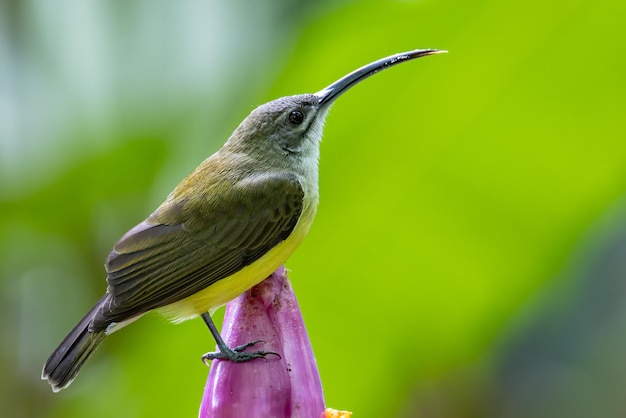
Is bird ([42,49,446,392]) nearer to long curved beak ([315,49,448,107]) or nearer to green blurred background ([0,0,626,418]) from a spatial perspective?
long curved beak ([315,49,448,107])

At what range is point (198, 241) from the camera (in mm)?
2373

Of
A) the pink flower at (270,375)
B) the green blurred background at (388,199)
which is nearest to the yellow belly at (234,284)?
the pink flower at (270,375)

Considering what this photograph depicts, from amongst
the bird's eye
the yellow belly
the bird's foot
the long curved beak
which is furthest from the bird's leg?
the bird's eye

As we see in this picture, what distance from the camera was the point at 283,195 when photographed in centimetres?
248

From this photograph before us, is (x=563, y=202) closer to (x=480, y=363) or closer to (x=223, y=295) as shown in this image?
(x=480, y=363)

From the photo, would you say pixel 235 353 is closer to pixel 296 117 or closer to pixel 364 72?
pixel 364 72

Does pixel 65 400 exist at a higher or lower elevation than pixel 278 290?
lower

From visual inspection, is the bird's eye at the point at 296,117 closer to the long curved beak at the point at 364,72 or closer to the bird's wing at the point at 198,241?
the long curved beak at the point at 364,72

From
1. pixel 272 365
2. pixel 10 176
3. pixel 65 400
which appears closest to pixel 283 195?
pixel 272 365

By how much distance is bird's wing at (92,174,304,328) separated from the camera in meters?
2.21

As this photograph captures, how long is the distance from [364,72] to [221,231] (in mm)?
482

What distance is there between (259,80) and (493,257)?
101 cm

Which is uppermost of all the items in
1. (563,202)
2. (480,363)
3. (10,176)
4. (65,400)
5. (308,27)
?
(308,27)

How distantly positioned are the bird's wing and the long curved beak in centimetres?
23
